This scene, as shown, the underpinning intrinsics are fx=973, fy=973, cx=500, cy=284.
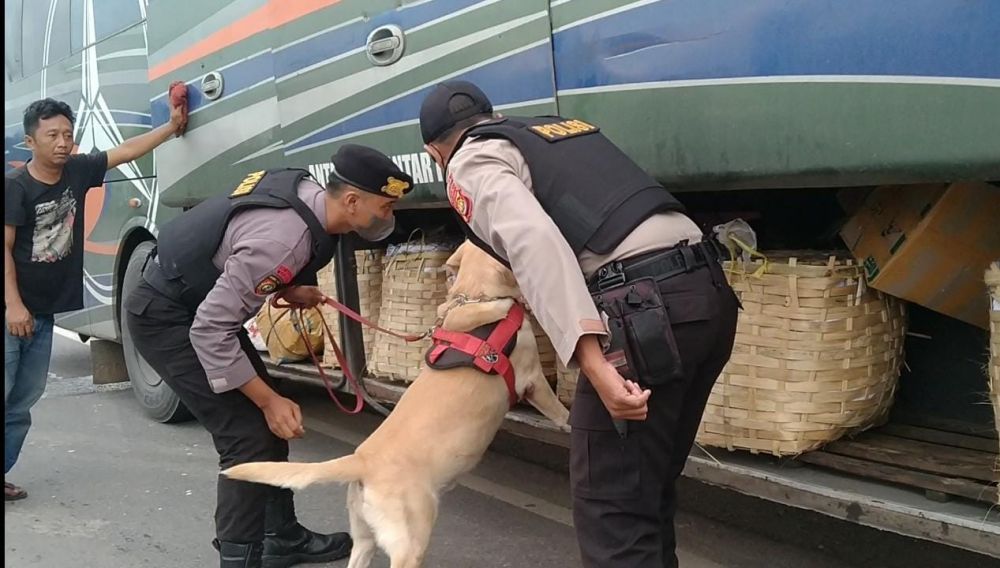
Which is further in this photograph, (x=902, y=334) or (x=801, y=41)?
(x=902, y=334)

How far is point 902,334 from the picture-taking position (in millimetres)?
3072

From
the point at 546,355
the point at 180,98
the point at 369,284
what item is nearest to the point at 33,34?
the point at 180,98

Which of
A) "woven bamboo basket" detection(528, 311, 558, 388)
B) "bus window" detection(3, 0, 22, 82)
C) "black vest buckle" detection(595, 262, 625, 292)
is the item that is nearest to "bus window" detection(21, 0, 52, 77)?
"bus window" detection(3, 0, 22, 82)

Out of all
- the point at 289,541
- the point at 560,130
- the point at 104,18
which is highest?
the point at 104,18

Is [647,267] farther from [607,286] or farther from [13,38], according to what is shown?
[13,38]

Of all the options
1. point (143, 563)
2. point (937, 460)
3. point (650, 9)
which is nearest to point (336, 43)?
point (650, 9)

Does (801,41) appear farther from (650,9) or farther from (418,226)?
(418,226)

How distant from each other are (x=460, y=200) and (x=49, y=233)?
3.24 meters

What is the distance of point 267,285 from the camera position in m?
3.11

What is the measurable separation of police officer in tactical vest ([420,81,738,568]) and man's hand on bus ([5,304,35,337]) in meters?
3.11

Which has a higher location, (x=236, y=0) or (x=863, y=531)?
(x=236, y=0)

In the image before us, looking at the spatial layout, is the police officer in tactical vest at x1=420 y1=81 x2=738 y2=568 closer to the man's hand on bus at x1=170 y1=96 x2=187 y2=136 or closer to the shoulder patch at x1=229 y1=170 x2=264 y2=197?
the shoulder patch at x1=229 y1=170 x2=264 y2=197

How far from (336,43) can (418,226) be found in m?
1.03

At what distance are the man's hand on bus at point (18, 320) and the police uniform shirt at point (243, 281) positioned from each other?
189 centimetres
